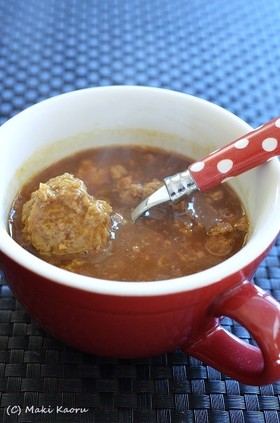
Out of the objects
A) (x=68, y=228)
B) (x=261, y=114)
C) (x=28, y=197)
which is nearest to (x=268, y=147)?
(x=68, y=228)

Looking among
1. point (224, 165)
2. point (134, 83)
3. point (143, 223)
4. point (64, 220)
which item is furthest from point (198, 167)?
point (134, 83)

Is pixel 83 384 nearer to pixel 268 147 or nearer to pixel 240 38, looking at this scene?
pixel 268 147

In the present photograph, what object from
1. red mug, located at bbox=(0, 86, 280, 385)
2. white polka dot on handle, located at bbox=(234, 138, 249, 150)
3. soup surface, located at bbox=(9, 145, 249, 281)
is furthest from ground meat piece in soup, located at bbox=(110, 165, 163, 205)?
white polka dot on handle, located at bbox=(234, 138, 249, 150)

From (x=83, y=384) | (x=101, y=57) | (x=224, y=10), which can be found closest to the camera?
(x=83, y=384)

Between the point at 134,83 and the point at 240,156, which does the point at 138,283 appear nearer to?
the point at 240,156

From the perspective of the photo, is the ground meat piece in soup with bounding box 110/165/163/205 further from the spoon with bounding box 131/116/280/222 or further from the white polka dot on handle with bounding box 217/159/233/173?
the white polka dot on handle with bounding box 217/159/233/173

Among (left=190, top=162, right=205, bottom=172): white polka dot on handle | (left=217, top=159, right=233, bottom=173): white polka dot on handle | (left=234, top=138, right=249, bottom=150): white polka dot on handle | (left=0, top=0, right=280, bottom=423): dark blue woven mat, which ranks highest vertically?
(left=234, top=138, right=249, bottom=150): white polka dot on handle
